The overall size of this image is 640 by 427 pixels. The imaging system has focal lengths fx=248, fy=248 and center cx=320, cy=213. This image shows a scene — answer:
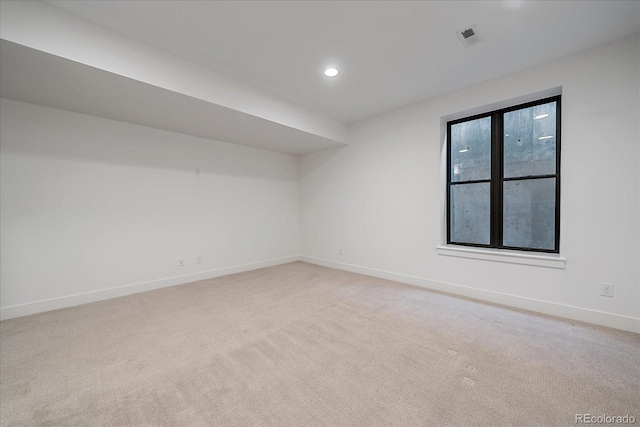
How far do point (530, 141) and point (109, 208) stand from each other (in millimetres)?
5438

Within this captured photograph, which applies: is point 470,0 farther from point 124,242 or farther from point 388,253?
point 124,242

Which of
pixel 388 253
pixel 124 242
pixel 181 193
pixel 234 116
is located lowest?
pixel 388 253

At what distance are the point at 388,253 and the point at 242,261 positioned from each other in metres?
2.70

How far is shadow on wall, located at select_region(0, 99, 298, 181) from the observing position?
2.78 meters

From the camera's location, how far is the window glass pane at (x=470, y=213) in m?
3.34

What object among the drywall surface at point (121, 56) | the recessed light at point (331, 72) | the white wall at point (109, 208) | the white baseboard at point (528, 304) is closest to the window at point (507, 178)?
the white baseboard at point (528, 304)

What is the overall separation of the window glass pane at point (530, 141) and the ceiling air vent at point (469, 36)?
127 cm

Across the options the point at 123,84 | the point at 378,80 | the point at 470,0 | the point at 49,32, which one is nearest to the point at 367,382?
the point at 470,0

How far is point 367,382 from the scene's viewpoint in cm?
168

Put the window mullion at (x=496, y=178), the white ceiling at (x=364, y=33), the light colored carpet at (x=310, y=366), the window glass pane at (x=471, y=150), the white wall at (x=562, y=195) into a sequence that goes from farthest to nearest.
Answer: the window glass pane at (x=471, y=150)
the window mullion at (x=496, y=178)
the white wall at (x=562, y=195)
the white ceiling at (x=364, y=33)
the light colored carpet at (x=310, y=366)

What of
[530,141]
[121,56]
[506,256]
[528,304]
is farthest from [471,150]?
[121,56]

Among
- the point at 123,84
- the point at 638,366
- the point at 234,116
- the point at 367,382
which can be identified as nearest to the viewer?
the point at 367,382

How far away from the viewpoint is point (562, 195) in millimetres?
2666

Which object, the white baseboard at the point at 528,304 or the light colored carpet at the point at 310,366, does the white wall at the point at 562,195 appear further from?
the light colored carpet at the point at 310,366
